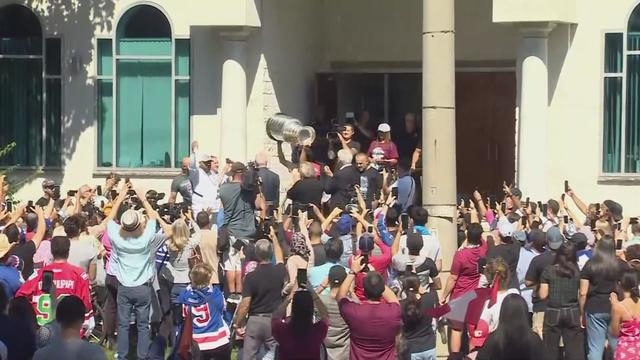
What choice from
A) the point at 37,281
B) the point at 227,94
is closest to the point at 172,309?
the point at 37,281

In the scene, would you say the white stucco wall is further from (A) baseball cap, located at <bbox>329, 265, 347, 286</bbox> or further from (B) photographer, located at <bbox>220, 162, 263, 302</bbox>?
(A) baseball cap, located at <bbox>329, 265, 347, 286</bbox>

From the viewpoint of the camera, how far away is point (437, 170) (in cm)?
1480

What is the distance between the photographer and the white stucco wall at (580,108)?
71.6 ft

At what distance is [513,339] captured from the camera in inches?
373

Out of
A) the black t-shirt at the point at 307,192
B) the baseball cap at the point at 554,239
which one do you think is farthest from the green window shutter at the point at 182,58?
the baseball cap at the point at 554,239

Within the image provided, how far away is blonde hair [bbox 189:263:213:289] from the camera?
13.3 metres

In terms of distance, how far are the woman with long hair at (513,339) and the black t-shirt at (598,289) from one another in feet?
13.1

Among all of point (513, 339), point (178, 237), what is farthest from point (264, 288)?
point (513, 339)

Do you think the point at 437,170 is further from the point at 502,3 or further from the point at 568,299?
the point at 502,3

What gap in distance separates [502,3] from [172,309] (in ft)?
28.5

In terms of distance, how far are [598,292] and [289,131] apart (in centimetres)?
977

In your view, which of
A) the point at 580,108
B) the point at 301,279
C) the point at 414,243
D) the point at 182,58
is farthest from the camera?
the point at 182,58

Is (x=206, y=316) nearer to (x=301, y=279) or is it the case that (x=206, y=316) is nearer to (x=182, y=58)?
(x=301, y=279)

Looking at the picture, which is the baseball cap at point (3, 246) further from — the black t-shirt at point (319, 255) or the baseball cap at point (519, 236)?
the baseball cap at point (519, 236)
